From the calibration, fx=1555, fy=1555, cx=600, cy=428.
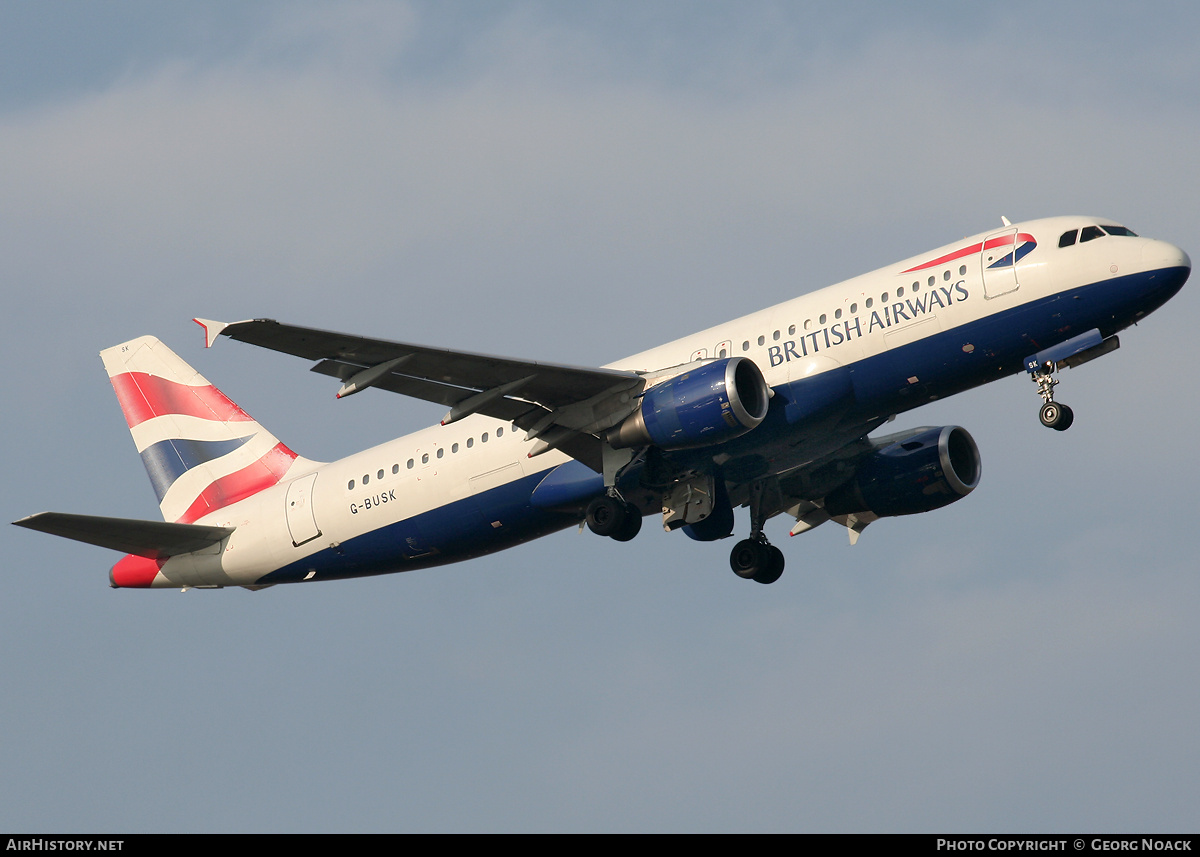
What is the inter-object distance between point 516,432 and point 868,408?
8907 millimetres

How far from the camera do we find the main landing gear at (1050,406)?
34.9 meters

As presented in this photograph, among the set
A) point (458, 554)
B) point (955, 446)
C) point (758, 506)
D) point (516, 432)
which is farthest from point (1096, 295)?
point (458, 554)

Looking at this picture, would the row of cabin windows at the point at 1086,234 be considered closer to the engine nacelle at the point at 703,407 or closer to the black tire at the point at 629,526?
the engine nacelle at the point at 703,407

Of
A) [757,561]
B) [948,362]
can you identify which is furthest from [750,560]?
[948,362]

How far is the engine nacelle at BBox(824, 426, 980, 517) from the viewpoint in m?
41.8

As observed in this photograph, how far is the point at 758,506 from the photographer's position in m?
42.2

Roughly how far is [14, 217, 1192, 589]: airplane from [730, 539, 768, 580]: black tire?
0.20 ft

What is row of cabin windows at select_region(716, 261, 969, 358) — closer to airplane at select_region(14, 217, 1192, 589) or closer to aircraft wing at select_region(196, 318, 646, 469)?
airplane at select_region(14, 217, 1192, 589)

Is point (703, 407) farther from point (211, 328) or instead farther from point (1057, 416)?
point (211, 328)

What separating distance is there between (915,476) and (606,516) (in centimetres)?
942

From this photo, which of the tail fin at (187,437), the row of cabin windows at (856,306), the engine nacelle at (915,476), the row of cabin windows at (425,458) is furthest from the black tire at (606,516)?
the tail fin at (187,437)

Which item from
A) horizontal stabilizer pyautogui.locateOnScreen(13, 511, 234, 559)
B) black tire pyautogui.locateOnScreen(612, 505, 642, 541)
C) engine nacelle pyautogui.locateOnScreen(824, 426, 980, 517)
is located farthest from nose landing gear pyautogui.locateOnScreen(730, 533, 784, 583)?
horizontal stabilizer pyautogui.locateOnScreen(13, 511, 234, 559)

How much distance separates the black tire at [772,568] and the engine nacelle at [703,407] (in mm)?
7451

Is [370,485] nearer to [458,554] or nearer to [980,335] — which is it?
[458,554]
